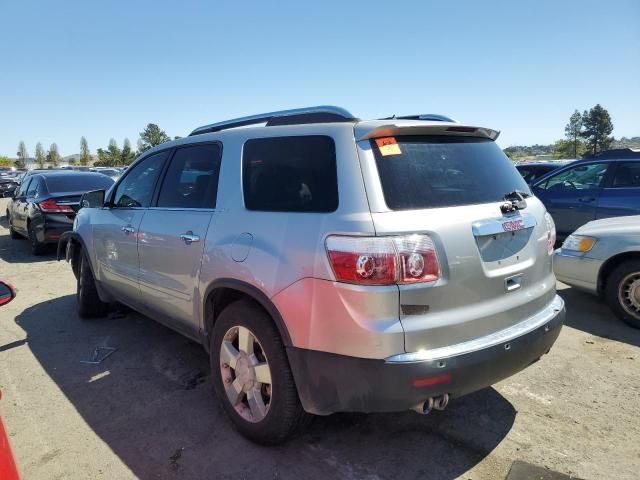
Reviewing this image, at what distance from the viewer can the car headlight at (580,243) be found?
15.8 ft

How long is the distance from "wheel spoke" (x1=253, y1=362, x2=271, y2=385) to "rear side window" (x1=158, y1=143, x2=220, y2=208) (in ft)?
3.67

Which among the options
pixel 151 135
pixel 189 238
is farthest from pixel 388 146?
pixel 151 135

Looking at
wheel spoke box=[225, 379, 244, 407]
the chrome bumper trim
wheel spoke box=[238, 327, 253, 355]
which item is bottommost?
wheel spoke box=[225, 379, 244, 407]

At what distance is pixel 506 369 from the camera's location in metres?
2.41

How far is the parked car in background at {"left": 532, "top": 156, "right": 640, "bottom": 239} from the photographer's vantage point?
6.77 meters

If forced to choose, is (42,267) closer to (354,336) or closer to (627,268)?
(354,336)

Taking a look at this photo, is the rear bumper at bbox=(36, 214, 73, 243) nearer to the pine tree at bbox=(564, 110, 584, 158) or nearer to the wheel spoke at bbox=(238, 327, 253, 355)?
the wheel spoke at bbox=(238, 327, 253, 355)

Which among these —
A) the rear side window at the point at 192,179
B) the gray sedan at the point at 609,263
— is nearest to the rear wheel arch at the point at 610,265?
the gray sedan at the point at 609,263

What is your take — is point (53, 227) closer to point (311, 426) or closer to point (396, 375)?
point (311, 426)

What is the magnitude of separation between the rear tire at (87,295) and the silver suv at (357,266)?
2333 mm

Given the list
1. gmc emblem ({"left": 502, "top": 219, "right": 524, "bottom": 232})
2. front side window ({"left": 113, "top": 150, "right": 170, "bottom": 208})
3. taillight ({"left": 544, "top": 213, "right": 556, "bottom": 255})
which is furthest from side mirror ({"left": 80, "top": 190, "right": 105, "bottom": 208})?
taillight ({"left": 544, "top": 213, "right": 556, "bottom": 255})

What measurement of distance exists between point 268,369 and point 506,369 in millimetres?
1286

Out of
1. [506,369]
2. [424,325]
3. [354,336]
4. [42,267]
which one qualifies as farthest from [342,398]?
[42,267]

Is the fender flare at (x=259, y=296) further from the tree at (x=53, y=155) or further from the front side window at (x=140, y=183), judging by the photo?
the tree at (x=53, y=155)
